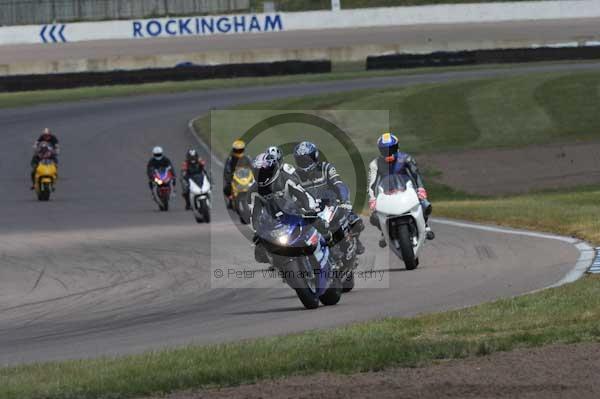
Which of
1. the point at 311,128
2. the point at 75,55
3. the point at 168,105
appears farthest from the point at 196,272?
the point at 75,55

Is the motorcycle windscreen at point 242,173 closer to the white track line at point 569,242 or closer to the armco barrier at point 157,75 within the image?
the white track line at point 569,242

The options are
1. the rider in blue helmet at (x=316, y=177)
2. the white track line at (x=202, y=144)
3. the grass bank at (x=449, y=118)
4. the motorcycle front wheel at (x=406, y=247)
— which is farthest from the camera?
the white track line at (x=202, y=144)

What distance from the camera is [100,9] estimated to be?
67.3 meters

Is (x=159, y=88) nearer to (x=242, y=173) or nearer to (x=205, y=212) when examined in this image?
(x=242, y=173)

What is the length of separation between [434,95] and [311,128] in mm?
4417

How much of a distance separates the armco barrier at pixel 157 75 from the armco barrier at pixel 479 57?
2.78 metres

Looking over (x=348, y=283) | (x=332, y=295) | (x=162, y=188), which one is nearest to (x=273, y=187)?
(x=332, y=295)

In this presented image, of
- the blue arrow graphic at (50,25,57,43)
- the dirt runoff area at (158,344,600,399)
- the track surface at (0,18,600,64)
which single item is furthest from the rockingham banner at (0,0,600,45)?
the dirt runoff area at (158,344,600,399)

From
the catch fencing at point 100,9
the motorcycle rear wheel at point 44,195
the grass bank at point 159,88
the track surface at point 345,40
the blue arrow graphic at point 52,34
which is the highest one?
the catch fencing at point 100,9

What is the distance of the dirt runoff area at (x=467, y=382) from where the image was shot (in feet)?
25.3

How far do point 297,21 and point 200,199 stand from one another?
4359 cm

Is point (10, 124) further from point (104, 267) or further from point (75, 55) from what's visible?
point (104, 267)

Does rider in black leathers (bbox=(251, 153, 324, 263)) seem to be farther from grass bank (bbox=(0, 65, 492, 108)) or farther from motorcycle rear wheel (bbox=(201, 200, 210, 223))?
grass bank (bbox=(0, 65, 492, 108))

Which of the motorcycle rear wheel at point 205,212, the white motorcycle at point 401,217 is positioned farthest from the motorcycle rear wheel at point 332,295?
the motorcycle rear wheel at point 205,212
